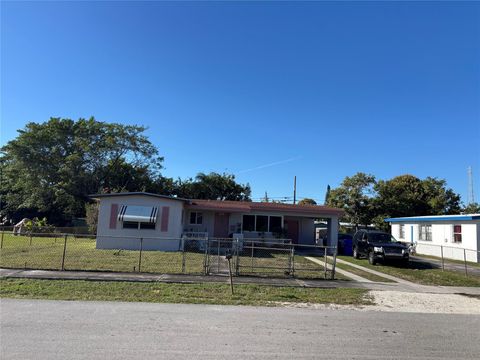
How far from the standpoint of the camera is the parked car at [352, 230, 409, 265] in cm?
1938

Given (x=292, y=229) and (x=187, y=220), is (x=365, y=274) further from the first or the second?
(x=292, y=229)

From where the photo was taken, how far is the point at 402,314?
8.74 meters

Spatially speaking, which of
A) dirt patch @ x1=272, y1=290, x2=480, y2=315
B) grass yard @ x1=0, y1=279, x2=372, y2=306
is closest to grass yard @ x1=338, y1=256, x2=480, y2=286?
dirt patch @ x1=272, y1=290, x2=480, y2=315

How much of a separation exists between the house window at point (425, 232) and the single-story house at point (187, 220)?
24.2ft

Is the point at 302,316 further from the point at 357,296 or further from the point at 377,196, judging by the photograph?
the point at 377,196

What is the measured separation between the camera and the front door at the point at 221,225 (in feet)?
89.6

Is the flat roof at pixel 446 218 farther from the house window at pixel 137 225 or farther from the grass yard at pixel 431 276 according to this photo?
the house window at pixel 137 225

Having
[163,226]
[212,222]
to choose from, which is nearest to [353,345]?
[163,226]

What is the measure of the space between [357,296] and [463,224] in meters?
17.7

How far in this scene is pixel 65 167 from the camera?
4366 cm

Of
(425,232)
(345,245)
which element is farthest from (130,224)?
(425,232)

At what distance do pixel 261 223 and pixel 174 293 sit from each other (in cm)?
1764

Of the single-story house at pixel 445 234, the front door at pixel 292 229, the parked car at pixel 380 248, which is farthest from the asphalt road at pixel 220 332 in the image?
the front door at pixel 292 229

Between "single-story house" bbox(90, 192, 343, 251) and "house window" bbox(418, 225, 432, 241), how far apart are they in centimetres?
738
